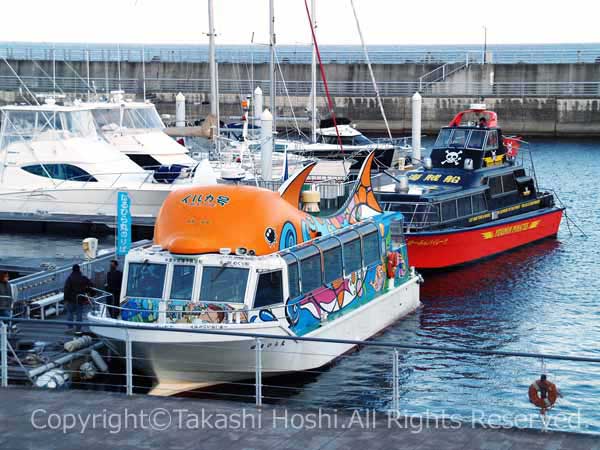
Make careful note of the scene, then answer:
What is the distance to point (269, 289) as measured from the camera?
1798 centimetres

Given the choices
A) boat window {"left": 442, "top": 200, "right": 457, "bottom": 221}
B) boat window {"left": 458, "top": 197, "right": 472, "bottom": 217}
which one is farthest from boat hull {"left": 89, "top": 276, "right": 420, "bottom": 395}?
boat window {"left": 458, "top": 197, "right": 472, "bottom": 217}

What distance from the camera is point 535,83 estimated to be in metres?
77.6

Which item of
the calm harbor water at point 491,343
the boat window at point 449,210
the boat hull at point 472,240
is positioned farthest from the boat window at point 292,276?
the boat window at point 449,210

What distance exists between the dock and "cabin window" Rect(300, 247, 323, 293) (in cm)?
652

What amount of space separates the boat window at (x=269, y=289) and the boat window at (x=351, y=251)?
3.02m

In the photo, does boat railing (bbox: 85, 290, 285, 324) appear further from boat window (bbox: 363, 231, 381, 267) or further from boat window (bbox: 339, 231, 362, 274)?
boat window (bbox: 363, 231, 381, 267)

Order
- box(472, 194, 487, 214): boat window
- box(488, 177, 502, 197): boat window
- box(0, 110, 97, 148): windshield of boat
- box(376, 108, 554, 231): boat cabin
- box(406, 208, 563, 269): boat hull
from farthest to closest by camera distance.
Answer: box(0, 110, 97, 148): windshield of boat < box(488, 177, 502, 197): boat window < box(472, 194, 487, 214): boat window < box(376, 108, 554, 231): boat cabin < box(406, 208, 563, 269): boat hull

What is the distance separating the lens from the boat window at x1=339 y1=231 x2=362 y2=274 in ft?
68.8

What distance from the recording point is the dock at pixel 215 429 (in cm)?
1127

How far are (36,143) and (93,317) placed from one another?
18.5 metres

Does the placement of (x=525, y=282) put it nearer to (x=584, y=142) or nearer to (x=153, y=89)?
(x=584, y=142)

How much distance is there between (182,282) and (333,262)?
148 inches

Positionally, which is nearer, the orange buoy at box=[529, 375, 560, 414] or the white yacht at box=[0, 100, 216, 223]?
the orange buoy at box=[529, 375, 560, 414]

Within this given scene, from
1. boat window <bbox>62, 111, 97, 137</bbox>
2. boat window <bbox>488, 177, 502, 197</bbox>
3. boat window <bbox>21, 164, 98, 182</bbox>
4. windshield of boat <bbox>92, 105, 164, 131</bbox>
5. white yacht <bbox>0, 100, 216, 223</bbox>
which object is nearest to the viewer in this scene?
boat window <bbox>488, 177, 502, 197</bbox>
